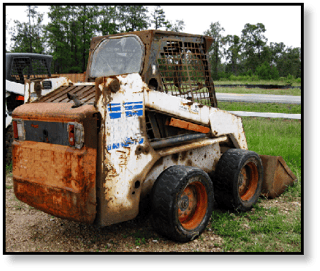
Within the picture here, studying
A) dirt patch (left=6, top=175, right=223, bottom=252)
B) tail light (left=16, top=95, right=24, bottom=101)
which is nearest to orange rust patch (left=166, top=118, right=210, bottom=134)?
Result: dirt patch (left=6, top=175, right=223, bottom=252)

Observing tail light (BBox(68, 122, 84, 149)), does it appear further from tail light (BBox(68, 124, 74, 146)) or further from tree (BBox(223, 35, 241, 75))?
tree (BBox(223, 35, 241, 75))

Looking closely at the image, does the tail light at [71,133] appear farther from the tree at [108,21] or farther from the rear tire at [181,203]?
the tree at [108,21]

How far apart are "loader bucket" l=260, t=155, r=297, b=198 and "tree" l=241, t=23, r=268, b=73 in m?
34.1

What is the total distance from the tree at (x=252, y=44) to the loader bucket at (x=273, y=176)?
34.1m

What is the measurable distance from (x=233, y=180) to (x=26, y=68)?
18.4ft

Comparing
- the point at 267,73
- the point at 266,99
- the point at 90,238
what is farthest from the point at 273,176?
the point at 267,73

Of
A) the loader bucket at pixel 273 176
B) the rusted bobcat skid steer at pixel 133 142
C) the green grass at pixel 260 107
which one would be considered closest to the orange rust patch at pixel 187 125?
the rusted bobcat skid steer at pixel 133 142

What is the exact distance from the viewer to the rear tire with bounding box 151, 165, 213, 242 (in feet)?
11.1

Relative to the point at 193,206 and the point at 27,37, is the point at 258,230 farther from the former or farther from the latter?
the point at 27,37

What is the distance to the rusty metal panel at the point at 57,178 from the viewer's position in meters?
3.06

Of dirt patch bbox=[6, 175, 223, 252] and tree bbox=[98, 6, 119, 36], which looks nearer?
dirt patch bbox=[6, 175, 223, 252]

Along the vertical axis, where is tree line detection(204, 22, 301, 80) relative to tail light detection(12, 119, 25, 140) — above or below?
above

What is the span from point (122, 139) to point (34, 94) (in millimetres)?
1477

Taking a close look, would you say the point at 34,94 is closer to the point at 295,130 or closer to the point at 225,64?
the point at 295,130
